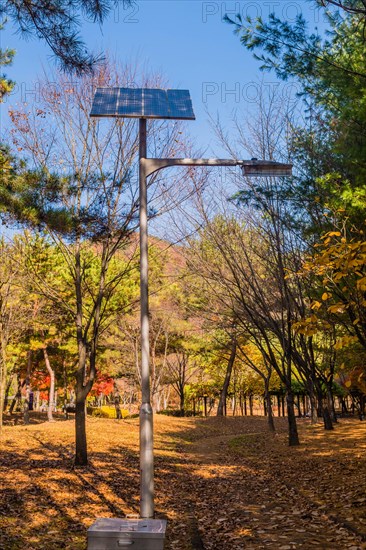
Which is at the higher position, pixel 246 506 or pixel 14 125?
pixel 14 125

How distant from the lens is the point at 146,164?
720 centimetres

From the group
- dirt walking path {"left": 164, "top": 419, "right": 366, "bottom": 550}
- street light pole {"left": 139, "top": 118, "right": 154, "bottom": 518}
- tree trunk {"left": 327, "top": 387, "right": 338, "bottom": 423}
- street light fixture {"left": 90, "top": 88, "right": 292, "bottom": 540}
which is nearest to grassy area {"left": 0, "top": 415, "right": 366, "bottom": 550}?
dirt walking path {"left": 164, "top": 419, "right": 366, "bottom": 550}

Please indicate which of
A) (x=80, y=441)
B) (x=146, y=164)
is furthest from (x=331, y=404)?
(x=146, y=164)

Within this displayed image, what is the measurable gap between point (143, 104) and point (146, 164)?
1.50m

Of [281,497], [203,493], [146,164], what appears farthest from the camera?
[203,493]

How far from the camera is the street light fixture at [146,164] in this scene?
625 cm

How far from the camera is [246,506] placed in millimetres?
9039

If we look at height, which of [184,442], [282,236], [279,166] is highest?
[282,236]

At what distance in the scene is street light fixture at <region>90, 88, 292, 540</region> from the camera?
246 inches

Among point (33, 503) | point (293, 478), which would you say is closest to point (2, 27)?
point (33, 503)

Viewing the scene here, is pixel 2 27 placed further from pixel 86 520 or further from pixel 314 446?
pixel 314 446

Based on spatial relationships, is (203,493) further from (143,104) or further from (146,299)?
(143,104)

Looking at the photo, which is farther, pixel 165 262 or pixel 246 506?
pixel 165 262

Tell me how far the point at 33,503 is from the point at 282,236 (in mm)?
10016
